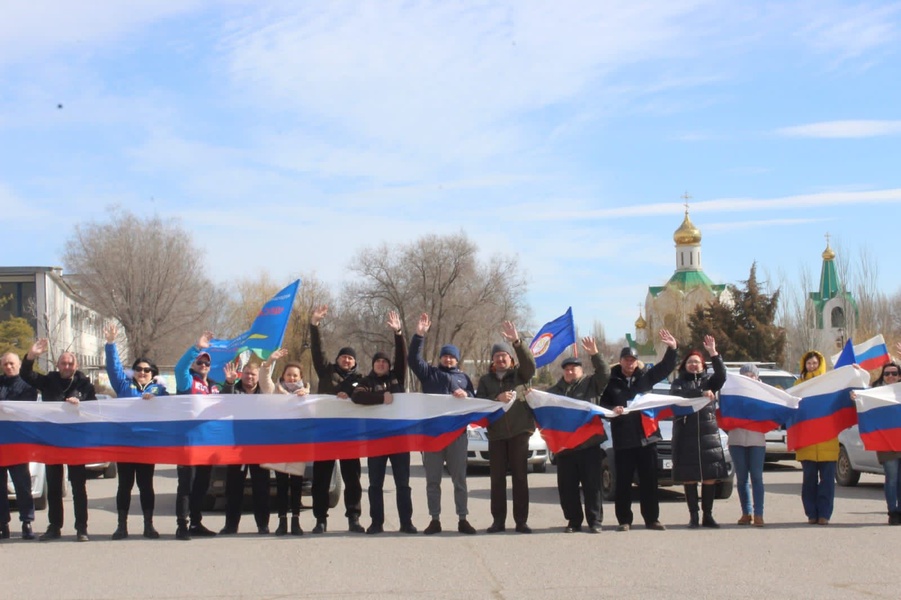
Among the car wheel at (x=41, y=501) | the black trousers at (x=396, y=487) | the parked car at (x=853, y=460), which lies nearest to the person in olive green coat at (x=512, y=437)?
the black trousers at (x=396, y=487)

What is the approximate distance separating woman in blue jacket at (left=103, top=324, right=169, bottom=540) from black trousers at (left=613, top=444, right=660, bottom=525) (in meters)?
4.93

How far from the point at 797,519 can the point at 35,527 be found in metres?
8.91

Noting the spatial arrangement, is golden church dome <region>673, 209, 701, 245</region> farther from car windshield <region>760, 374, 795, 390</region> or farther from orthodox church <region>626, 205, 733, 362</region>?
car windshield <region>760, 374, 795, 390</region>

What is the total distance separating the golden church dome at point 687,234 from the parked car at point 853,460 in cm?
10697

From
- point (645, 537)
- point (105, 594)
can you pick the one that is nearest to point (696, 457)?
point (645, 537)

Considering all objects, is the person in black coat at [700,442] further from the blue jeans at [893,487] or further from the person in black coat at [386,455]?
the person in black coat at [386,455]

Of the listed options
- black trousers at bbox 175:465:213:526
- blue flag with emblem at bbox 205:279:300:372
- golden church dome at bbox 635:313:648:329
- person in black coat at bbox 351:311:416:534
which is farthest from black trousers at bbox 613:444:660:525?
golden church dome at bbox 635:313:648:329

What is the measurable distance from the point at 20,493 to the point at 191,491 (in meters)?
1.79

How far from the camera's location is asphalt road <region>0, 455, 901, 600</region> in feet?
27.3

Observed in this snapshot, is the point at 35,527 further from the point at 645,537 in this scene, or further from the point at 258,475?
the point at 645,537

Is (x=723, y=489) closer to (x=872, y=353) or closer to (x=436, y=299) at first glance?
(x=872, y=353)

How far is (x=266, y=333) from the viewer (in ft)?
64.0

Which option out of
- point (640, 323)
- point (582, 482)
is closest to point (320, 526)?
point (582, 482)

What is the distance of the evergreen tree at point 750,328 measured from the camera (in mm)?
64375
